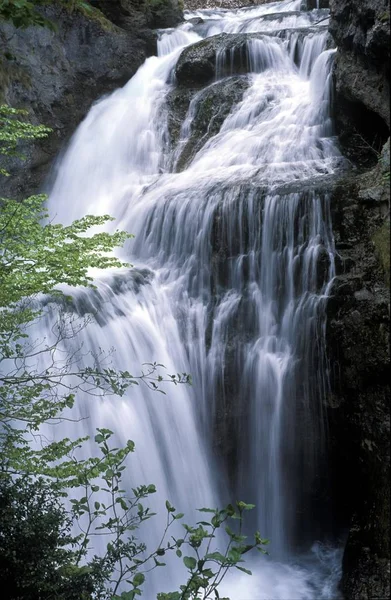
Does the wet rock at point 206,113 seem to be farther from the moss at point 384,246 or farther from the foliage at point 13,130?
the moss at point 384,246

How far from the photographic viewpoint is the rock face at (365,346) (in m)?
6.14

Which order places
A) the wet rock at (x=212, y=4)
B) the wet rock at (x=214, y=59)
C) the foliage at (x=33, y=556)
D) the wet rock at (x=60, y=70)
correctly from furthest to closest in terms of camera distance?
1. the wet rock at (x=212, y=4)
2. the wet rock at (x=214, y=59)
3. the wet rock at (x=60, y=70)
4. the foliage at (x=33, y=556)

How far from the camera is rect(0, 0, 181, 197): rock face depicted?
41.0ft

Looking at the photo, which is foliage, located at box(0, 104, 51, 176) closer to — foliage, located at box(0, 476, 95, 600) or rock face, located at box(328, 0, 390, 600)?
foliage, located at box(0, 476, 95, 600)

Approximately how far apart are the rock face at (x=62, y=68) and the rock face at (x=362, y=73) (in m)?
5.77

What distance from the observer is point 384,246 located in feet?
20.6

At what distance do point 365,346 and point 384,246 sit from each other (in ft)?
3.71

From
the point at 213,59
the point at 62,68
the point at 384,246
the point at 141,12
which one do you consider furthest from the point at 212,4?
the point at 384,246

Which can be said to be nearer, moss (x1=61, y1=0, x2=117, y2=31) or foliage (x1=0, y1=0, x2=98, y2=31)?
foliage (x1=0, y1=0, x2=98, y2=31)

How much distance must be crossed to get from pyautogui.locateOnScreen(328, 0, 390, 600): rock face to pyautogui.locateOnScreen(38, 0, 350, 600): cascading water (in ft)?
0.79

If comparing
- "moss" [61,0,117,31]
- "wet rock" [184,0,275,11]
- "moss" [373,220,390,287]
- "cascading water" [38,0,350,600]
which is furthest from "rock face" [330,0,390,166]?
"wet rock" [184,0,275,11]

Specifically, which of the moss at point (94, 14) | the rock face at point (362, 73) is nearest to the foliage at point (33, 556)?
the rock face at point (362, 73)

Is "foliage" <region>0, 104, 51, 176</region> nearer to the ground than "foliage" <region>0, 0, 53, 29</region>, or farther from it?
farther from it

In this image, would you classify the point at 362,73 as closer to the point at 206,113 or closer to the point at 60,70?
the point at 206,113
